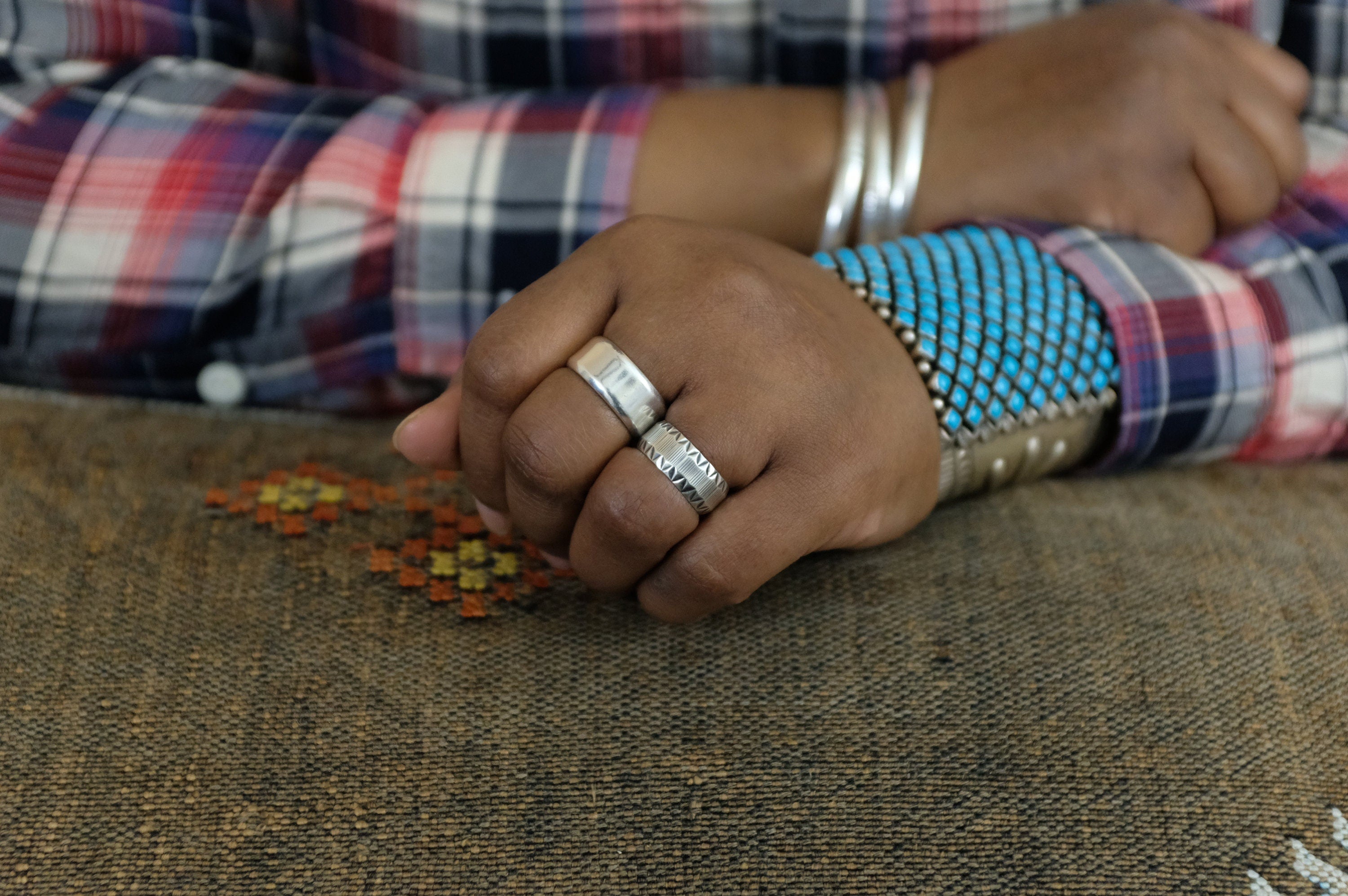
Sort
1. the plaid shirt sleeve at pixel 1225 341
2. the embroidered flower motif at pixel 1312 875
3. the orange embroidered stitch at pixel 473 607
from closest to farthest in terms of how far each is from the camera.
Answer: the embroidered flower motif at pixel 1312 875, the orange embroidered stitch at pixel 473 607, the plaid shirt sleeve at pixel 1225 341

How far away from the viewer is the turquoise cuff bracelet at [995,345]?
1.78ft

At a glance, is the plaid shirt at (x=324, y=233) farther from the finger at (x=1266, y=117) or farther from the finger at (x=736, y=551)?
the finger at (x=736, y=551)

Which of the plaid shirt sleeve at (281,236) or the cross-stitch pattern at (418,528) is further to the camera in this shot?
the plaid shirt sleeve at (281,236)

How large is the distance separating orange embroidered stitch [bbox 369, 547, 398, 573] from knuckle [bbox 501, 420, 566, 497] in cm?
11

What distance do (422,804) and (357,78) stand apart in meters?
0.64

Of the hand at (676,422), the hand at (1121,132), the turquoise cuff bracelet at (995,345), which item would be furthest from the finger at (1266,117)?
the hand at (676,422)

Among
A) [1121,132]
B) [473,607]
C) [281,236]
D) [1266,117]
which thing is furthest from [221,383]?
[1266,117]

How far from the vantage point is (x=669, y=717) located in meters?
0.45

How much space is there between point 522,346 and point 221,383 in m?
0.35

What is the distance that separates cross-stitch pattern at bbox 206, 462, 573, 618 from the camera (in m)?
0.51

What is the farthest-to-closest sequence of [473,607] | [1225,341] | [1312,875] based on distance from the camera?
[1225,341] → [473,607] → [1312,875]

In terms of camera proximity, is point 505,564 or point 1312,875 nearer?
point 1312,875

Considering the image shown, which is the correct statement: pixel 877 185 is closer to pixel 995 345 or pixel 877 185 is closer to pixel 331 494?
pixel 995 345

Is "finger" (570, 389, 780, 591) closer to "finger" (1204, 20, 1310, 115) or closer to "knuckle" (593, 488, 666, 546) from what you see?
"knuckle" (593, 488, 666, 546)
